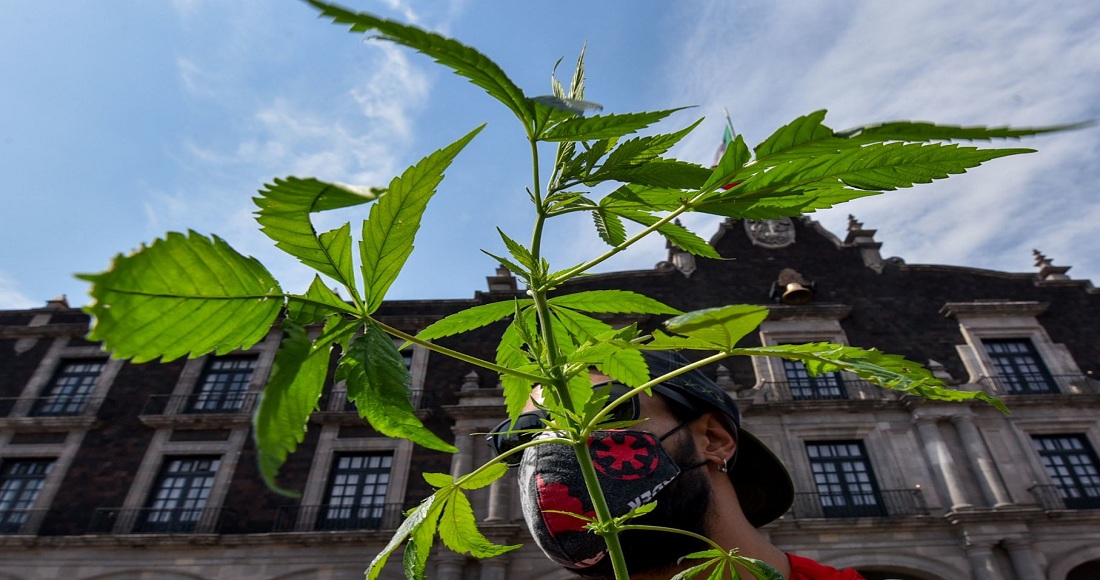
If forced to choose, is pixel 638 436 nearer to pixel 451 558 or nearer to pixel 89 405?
pixel 451 558

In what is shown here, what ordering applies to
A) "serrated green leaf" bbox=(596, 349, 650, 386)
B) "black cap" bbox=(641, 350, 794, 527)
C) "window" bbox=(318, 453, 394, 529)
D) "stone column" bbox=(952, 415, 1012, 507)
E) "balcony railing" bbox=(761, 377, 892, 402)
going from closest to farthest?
"serrated green leaf" bbox=(596, 349, 650, 386) → "black cap" bbox=(641, 350, 794, 527) → "stone column" bbox=(952, 415, 1012, 507) → "window" bbox=(318, 453, 394, 529) → "balcony railing" bbox=(761, 377, 892, 402)

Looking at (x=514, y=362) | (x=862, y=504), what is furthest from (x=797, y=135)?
(x=862, y=504)

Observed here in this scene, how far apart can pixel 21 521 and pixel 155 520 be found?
329 centimetres

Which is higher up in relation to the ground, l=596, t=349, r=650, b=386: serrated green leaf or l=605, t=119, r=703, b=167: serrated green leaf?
l=605, t=119, r=703, b=167: serrated green leaf

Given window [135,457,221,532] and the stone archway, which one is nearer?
the stone archway

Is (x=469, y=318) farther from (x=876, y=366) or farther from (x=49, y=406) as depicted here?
(x=49, y=406)

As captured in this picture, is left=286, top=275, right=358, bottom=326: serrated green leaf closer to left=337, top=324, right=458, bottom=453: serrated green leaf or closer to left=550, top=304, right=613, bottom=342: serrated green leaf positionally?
left=337, top=324, right=458, bottom=453: serrated green leaf

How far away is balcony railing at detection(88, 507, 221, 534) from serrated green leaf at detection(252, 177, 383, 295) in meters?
16.0

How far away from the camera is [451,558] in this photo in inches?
498

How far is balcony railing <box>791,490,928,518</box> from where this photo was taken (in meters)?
13.4

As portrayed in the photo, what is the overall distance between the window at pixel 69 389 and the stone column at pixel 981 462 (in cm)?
2264

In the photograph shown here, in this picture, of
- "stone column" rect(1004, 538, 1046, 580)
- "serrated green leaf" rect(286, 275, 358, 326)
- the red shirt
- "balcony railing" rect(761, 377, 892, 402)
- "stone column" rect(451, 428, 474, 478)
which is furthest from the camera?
"balcony railing" rect(761, 377, 892, 402)

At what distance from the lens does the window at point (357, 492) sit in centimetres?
1391

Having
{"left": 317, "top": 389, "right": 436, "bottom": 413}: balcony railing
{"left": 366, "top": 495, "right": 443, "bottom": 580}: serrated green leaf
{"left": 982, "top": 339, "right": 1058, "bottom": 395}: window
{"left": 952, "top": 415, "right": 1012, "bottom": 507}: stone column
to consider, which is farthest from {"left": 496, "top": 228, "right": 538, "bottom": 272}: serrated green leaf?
{"left": 982, "top": 339, "right": 1058, "bottom": 395}: window
